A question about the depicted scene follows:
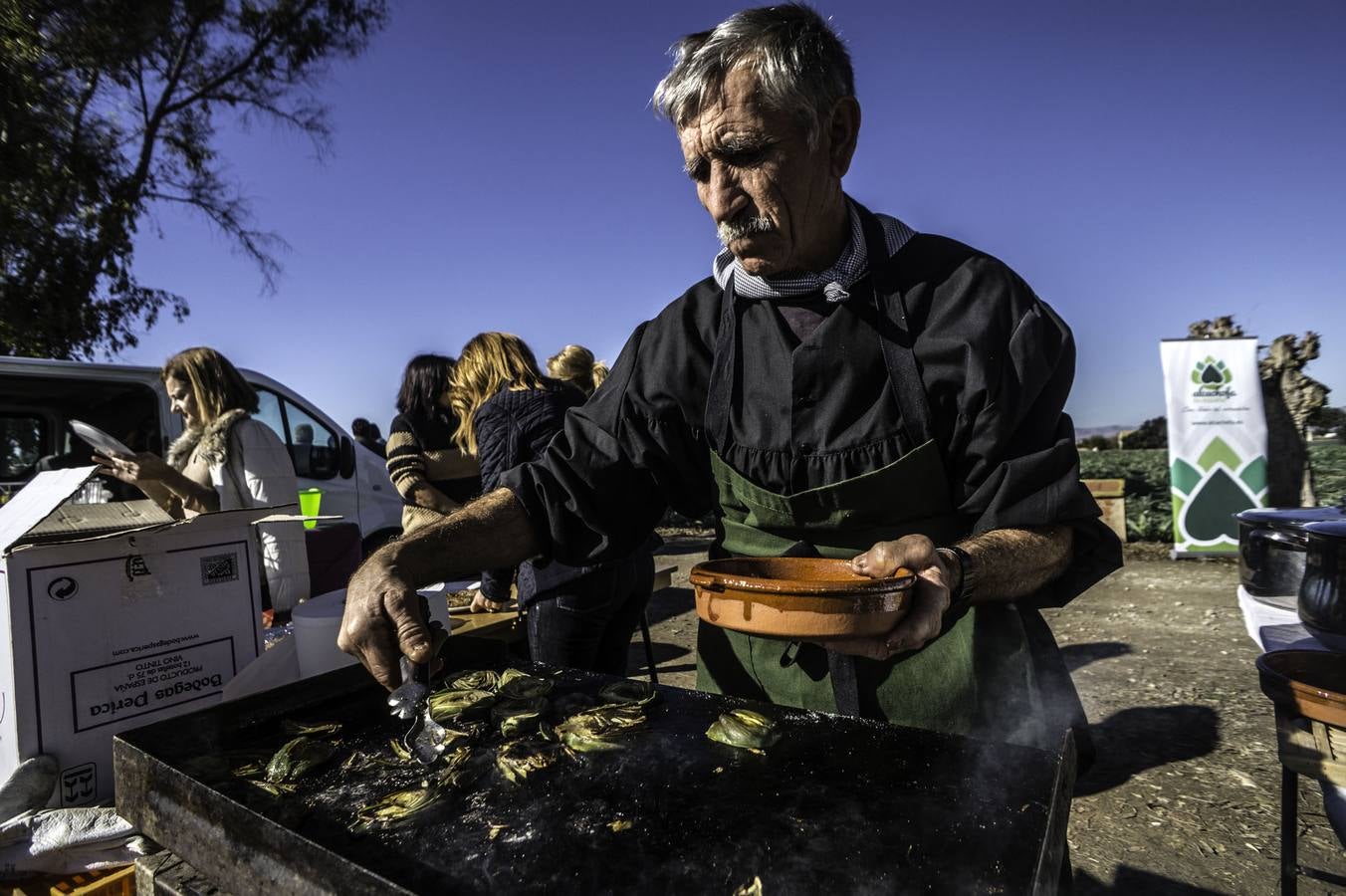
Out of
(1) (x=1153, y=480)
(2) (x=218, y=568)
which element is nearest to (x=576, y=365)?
(2) (x=218, y=568)

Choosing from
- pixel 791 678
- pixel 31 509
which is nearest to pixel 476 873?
pixel 791 678

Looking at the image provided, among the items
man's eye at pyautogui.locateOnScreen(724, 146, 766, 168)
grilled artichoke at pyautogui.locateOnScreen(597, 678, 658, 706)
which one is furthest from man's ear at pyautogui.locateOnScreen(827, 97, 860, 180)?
grilled artichoke at pyautogui.locateOnScreen(597, 678, 658, 706)

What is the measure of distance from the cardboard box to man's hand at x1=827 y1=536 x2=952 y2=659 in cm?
151

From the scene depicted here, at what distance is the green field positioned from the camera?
351 inches

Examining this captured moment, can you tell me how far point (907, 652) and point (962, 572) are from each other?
1.22 feet

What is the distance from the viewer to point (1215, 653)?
526cm

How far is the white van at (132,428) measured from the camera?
537 centimetres

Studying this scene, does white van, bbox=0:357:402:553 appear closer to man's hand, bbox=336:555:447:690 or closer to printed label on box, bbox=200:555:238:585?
printed label on box, bbox=200:555:238:585

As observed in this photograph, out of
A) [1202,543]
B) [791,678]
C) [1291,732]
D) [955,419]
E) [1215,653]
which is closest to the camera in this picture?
[955,419]

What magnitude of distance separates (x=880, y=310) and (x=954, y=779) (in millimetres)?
869

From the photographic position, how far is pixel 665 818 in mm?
1005

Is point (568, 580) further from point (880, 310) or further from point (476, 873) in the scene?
point (476, 873)

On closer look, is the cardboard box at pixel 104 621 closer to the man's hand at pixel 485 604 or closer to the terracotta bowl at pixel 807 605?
the terracotta bowl at pixel 807 605

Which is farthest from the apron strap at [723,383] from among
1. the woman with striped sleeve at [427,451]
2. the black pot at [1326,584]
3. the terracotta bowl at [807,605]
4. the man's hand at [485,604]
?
the woman with striped sleeve at [427,451]
